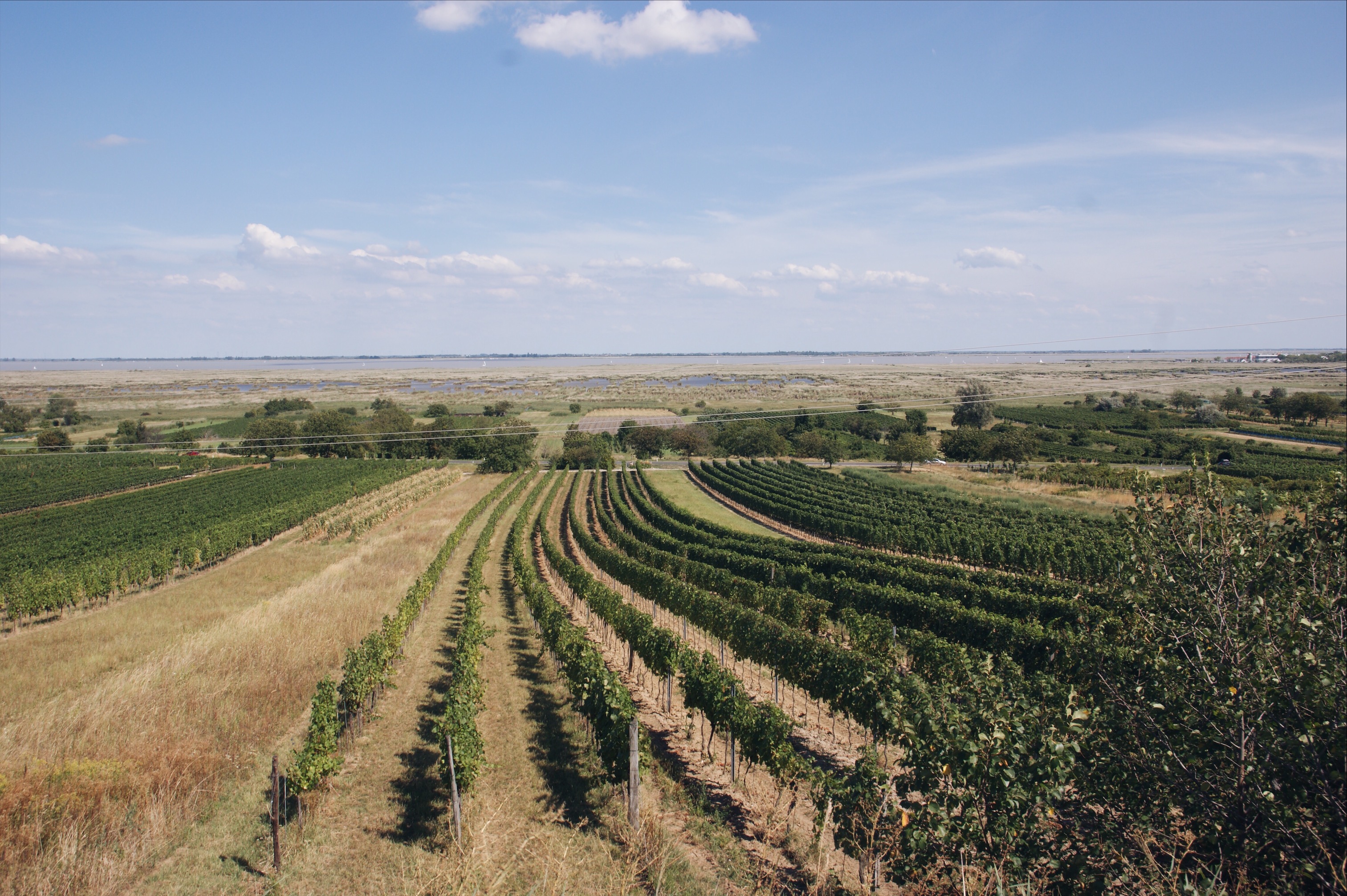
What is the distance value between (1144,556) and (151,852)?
14.5m

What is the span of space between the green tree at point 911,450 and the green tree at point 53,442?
100m

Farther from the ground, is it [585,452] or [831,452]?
[585,452]

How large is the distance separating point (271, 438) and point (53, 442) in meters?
26.0

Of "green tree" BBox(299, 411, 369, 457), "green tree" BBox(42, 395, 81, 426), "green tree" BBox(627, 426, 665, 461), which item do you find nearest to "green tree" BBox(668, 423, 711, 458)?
"green tree" BBox(627, 426, 665, 461)

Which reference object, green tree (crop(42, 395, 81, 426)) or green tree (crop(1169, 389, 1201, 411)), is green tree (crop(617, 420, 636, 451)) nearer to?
green tree (crop(42, 395, 81, 426))

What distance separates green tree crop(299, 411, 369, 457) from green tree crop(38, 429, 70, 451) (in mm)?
25739

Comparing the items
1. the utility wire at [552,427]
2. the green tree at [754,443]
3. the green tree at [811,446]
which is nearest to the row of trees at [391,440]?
the utility wire at [552,427]

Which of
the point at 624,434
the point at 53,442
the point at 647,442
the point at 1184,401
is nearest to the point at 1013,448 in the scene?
the point at 647,442

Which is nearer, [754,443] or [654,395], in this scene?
[754,443]

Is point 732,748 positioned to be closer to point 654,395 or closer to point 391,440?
point 391,440

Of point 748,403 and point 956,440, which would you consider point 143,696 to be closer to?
point 956,440

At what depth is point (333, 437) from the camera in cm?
8050

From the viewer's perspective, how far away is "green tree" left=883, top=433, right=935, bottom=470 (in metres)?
71.6

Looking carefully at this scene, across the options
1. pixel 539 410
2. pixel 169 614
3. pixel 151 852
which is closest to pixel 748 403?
pixel 539 410
